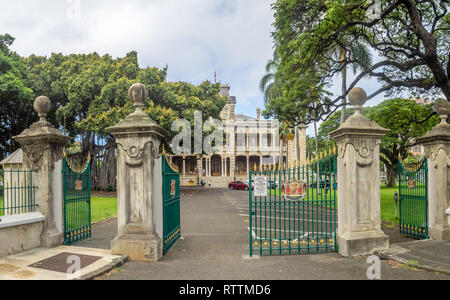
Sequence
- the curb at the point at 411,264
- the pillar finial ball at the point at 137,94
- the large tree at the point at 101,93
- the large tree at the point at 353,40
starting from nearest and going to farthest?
the curb at the point at 411,264 < the pillar finial ball at the point at 137,94 < the large tree at the point at 353,40 < the large tree at the point at 101,93

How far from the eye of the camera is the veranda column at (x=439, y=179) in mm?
7570

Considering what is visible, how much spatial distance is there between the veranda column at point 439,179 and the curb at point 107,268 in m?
7.39

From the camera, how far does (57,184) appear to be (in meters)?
7.56

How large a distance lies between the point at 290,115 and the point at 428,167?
8529 mm

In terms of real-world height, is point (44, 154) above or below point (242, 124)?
below

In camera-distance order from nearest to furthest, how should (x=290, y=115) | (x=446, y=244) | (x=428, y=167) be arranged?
(x=446, y=244) → (x=428, y=167) → (x=290, y=115)

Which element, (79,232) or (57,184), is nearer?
(57,184)

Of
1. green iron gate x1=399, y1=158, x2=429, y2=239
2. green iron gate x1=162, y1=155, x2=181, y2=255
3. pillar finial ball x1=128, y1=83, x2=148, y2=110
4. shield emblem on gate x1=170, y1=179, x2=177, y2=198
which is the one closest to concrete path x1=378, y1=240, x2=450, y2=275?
green iron gate x1=399, y1=158, x2=429, y2=239

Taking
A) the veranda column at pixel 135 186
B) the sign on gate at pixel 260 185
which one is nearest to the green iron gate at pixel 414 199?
the sign on gate at pixel 260 185

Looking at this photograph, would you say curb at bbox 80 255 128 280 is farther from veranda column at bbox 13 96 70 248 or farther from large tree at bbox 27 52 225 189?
large tree at bbox 27 52 225 189

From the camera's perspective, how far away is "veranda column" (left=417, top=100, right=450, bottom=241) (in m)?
7.57

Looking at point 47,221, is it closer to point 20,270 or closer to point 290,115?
point 20,270

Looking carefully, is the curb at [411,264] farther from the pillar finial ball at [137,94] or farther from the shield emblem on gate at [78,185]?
the shield emblem on gate at [78,185]
